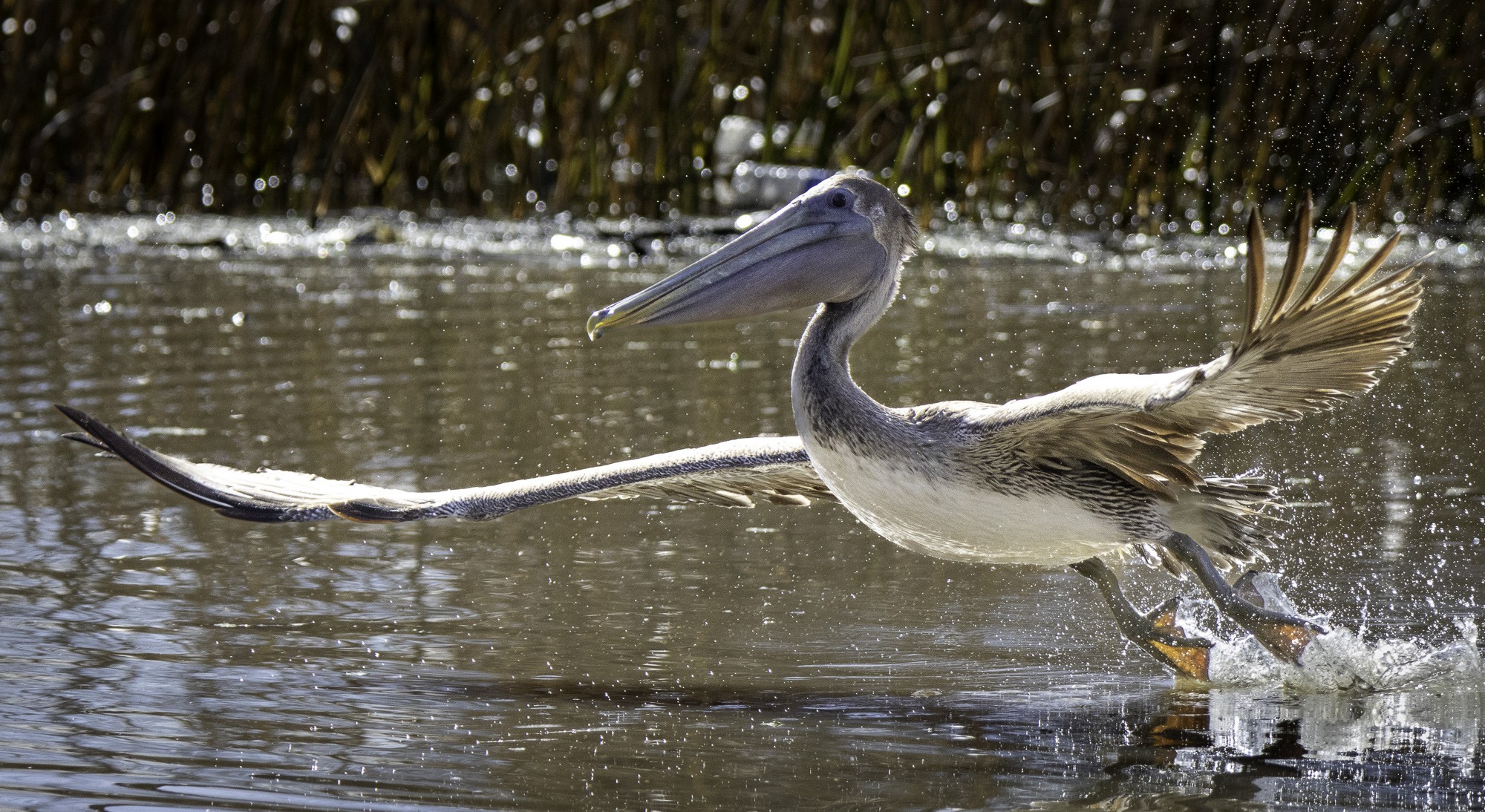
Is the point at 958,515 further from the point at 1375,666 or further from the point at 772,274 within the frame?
the point at 1375,666

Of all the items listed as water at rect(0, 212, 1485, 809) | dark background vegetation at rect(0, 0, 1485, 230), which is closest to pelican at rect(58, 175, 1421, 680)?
water at rect(0, 212, 1485, 809)

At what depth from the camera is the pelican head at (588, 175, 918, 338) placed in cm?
432

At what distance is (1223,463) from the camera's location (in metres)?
6.24

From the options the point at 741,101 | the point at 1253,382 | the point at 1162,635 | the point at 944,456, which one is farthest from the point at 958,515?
the point at 741,101

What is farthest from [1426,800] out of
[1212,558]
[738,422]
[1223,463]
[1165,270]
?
[1165,270]

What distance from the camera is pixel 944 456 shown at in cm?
427

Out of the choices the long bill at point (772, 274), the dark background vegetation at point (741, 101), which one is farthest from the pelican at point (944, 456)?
the dark background vegetation at point (741, 101)

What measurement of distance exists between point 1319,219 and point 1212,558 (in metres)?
7.09

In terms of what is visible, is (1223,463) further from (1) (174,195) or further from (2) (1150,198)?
(1) (174,195)

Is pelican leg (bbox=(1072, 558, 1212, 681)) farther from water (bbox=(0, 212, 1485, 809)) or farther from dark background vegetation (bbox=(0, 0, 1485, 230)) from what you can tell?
dark background vegetation (bbox=(0, 0, 1485, 230))

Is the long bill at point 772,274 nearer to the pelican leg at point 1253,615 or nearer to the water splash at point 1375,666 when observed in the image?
the pelican leg at point 1253,615

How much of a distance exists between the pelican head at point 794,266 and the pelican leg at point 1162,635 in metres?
0.95

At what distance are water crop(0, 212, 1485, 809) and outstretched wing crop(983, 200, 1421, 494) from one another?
0.54 metres

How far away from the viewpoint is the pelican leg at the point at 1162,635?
174 inches
